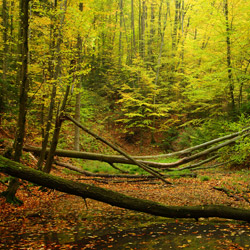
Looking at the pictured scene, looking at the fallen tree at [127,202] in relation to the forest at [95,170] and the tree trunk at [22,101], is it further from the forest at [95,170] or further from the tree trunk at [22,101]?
the tree trunk at [22,101]

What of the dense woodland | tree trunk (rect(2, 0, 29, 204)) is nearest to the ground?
tree trunk (rect(2, 0, 29, 204))

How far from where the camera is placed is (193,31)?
90.9ft

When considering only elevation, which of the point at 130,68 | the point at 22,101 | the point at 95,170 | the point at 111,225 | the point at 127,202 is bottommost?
the point at 95,170

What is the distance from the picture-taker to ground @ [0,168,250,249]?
12.9 ft

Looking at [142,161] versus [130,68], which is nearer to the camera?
[142,161]

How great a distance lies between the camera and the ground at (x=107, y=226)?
3.93m

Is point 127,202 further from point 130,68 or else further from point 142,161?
point 130,68

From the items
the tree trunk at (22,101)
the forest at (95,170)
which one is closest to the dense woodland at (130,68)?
the forest at (95,170)

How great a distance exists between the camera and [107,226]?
4965 mm

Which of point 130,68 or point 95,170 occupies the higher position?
point 130,68

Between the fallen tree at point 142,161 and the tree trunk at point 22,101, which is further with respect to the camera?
the fallen tree at point 142,161

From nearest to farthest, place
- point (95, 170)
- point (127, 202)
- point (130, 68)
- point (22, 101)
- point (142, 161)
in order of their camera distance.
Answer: point (127, 202), point (22, 101), point (142, 161), point (95, 170), point (130, 68)

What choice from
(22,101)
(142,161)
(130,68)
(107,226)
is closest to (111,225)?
(107,226)

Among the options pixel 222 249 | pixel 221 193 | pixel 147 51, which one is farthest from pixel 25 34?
pixel 147 51
